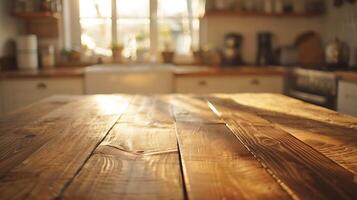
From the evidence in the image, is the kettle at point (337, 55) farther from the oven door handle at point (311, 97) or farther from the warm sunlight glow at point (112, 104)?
the warm sunlight glow at point (112, 104)

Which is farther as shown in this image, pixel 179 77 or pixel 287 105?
pixel 179 77

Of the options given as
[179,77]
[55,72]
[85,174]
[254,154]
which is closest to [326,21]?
[179,77]

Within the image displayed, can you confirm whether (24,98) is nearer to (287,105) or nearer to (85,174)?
(287,105)

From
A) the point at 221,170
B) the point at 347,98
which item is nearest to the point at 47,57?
the point at 347,98

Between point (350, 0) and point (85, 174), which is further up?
point (350, 0)

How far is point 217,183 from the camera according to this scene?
0.71 m

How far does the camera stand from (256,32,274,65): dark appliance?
4250 millimetres

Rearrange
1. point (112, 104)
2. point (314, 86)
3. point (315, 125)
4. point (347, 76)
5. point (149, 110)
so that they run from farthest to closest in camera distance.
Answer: point (314, 86) < point (347, 76) < point (112, 104) < point (149, 110) < point (315, 125)

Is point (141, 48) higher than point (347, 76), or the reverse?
point (141, 48)

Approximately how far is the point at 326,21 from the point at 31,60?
3087 millimetres

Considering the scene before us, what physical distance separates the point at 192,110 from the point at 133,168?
2.56ft

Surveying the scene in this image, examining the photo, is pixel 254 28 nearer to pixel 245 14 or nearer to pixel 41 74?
pixel 245 14

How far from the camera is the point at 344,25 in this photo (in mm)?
3871

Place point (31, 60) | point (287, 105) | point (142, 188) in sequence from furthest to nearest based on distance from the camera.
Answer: point (31, 60) < point (287, 105) < point (142, 188)
